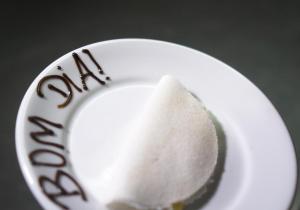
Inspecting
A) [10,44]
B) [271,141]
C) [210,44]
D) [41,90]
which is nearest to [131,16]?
[210,44]

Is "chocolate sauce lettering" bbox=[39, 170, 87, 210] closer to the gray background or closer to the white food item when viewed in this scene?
the white food item

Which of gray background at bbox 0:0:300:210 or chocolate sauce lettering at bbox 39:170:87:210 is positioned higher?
gray background at bbox 0:0:300:210

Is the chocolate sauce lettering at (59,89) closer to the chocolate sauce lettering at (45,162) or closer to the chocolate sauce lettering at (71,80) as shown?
the chocolate sauce lettering at (71,80)

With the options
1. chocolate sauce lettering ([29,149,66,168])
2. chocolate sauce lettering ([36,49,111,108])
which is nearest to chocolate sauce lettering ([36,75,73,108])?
chocolate sauce lettering ([36,49,111,108])

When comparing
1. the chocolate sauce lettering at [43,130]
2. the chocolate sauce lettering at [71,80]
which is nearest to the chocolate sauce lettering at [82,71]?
the chocolate sauce lettering at [71,80]

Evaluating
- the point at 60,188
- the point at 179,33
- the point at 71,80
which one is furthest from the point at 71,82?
the point at 179,33

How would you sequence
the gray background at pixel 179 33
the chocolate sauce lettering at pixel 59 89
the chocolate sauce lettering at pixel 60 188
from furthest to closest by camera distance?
the gray background at pixel 179 33 → the chocolate sauce lettering at pixel 59 89 → the chocolate sauce lettering at pixel 60 188
